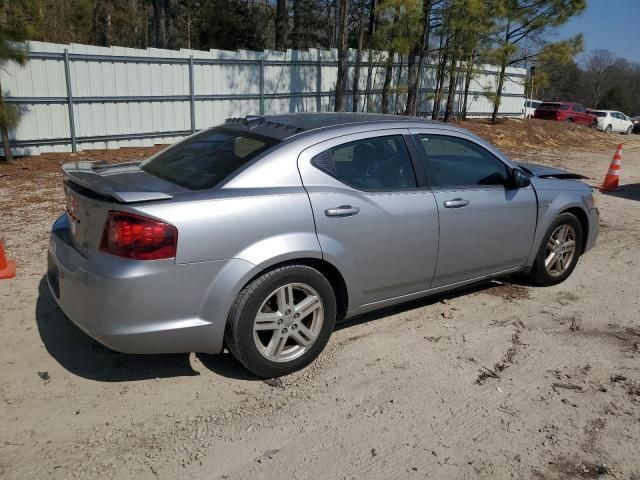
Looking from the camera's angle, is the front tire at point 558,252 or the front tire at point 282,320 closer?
the front tire at point 282,320

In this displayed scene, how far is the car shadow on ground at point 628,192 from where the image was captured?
10453 mm

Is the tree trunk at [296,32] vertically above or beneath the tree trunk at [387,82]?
above

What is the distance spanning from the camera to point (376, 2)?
18312 mm

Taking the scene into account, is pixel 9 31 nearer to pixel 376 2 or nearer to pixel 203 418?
pixel 203 418

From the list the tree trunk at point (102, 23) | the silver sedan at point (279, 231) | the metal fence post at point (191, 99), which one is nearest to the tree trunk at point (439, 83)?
the metal fence post at point (191, 99)

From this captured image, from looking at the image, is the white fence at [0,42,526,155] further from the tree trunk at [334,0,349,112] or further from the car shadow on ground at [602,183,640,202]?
the car shadow on ground at [602,183,640,202]

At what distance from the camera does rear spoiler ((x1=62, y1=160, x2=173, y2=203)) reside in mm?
3088

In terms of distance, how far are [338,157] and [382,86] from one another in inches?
668

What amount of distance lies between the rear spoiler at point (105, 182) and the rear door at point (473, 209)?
204cm

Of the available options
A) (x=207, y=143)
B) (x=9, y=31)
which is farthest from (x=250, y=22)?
(x=207, y=143)

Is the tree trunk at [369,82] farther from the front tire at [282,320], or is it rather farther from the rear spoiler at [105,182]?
the front tire at [282,320]

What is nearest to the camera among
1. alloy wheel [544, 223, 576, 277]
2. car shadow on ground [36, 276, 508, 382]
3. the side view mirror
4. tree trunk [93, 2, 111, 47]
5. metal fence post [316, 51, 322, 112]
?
car shadow on ground [36, 276, 508, 382]

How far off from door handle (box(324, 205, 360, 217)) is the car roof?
57 centimetres

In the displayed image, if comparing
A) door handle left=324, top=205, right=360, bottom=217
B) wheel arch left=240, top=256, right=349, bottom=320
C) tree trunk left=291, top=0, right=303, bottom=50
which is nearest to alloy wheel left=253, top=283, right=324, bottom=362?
wheel arch left=240, top=256, right=349, bottom=320
